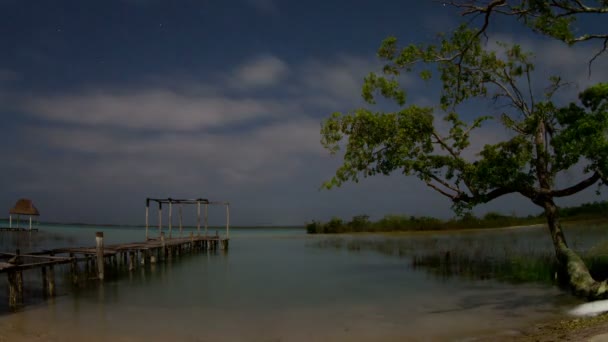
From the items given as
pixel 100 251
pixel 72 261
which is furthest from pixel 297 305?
pixel 100 251

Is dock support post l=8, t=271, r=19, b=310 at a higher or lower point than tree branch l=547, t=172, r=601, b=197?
lower

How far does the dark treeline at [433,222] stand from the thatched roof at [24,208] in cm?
2338

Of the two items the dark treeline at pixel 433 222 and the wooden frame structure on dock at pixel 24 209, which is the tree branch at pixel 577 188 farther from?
the wooden frame structure on dock at pixel 24 209

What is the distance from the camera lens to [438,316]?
963 cm

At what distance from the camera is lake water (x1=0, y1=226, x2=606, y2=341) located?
8594 millimetres

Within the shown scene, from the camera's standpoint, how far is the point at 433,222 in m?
38.7

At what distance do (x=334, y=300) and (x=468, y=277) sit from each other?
17.0 feet

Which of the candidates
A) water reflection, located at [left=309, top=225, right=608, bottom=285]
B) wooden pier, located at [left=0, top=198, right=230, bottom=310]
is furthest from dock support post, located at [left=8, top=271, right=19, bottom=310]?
water reflection, located at [left=309, top=225, right=608, bottom=285]

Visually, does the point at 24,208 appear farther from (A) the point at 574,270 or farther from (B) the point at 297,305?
(A) the point at 574,270

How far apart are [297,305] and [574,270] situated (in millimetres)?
6543

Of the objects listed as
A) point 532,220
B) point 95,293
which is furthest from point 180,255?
point 532,220

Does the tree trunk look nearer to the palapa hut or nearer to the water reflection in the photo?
the water reflection

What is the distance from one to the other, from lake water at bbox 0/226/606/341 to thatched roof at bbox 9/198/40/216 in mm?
22880

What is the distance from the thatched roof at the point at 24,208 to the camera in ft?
123
